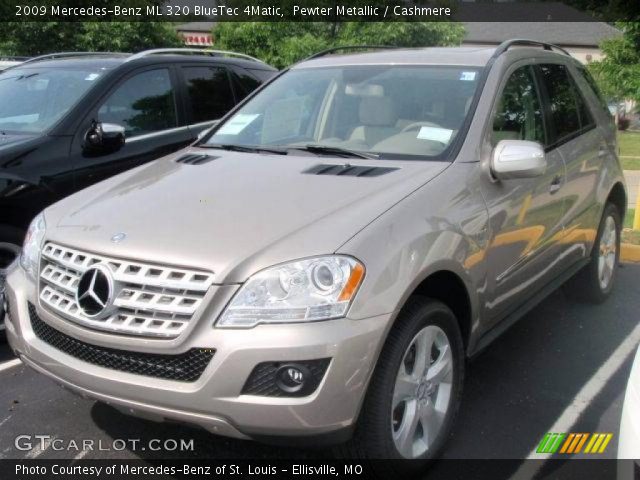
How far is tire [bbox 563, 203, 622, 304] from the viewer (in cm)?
492

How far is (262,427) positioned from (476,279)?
4.16ft

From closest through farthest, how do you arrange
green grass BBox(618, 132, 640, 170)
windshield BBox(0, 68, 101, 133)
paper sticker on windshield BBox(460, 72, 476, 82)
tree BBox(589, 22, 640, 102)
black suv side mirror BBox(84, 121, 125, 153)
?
1. paper sticker on windshield BBox(460, 72, 476, 82)
2. black suv side mirror BBox(84, 121, 125, 153)
3. windshield BBox(0, 68, 101, 133)
4. tree BBox(589, 22, 640, 102)
5. green grass BBox(618, 132, 640, 170)

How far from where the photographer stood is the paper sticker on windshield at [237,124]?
13.5ft

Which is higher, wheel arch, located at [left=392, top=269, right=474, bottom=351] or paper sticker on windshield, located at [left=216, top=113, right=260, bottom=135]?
paper sticker on windshield, located at [left=216, top=113, right=260, bottom=135]

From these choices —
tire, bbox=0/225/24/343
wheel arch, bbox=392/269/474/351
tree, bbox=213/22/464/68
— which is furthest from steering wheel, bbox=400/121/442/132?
tree, bbox=213/22/464/68

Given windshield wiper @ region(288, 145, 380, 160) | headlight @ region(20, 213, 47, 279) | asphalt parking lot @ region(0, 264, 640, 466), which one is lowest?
asphalt parking lot @ region(0, 264, 640, 466)

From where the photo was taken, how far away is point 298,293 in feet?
7.88

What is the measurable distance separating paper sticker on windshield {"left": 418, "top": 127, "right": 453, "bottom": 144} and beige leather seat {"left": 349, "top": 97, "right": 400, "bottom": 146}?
18 cm

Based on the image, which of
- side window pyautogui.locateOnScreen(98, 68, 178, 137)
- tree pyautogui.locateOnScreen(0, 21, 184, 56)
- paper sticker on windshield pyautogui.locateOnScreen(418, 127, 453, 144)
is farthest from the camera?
tree pyautogui.locateOnScreen(0, 21, 184, 56)

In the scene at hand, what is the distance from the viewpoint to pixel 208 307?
2.38 metres

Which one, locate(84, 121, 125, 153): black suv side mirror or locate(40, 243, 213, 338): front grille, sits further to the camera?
locate(84, 121, 125, 153): black suv side mirror

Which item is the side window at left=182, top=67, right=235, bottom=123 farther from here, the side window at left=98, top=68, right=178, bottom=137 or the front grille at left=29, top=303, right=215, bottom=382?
the front grille at left=29, top=303, right=215, bottom=382

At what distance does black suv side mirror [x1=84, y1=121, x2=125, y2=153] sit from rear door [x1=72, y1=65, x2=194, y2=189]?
0.03m

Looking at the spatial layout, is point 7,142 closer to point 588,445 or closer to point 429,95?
point 429,95
